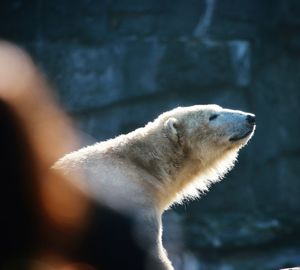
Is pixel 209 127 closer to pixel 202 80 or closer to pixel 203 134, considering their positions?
pixel 203 134

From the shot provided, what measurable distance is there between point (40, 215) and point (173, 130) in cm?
197

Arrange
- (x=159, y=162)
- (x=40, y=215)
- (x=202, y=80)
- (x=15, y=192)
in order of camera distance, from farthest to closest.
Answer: (x=202, y=80) < (x=159, y=162) < (x=40, y=215) < (x=15, y=192)

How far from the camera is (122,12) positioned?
1628cm

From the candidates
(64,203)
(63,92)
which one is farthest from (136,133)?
(63,92)

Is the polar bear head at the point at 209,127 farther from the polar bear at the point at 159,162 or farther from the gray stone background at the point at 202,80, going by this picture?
the gray stone background at the point at 202,80

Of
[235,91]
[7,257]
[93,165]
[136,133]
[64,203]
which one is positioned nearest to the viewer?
[7,257]

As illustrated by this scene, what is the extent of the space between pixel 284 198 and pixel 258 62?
10.8ft

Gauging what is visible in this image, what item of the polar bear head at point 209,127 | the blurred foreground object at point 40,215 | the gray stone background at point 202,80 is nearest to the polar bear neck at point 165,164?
the polar bear head at point 209,127

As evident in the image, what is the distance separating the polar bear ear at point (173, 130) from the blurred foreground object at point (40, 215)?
1303 mm

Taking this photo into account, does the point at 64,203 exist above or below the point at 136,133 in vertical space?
below

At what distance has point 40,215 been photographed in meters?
5.54

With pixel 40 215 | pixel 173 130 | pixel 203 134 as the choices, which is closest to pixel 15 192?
pixel 40 215

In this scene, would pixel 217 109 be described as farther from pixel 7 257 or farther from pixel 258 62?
pixel 258 62

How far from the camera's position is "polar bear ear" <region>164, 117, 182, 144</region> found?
7051 millimetres
